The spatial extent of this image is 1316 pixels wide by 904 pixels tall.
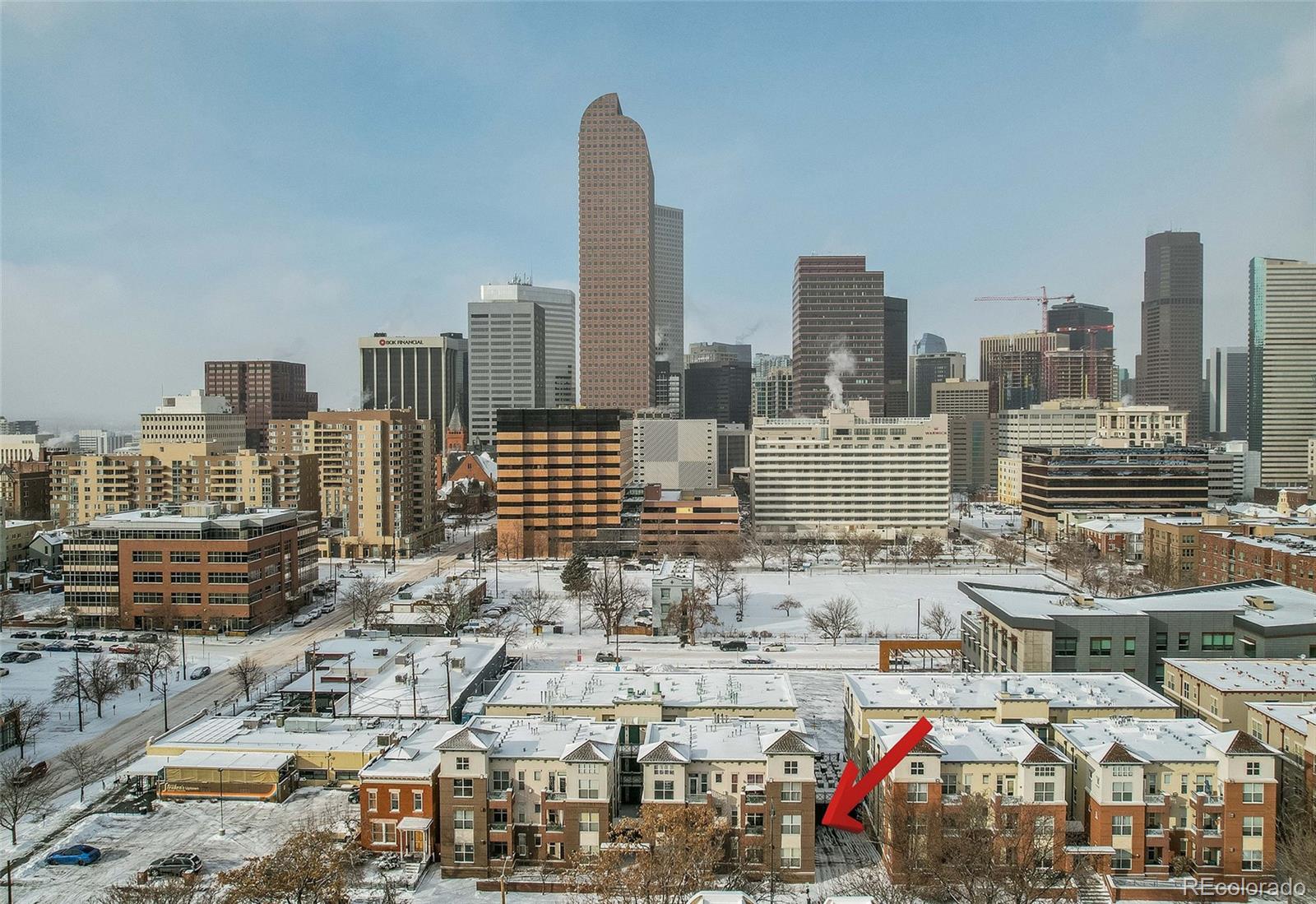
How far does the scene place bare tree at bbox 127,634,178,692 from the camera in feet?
143

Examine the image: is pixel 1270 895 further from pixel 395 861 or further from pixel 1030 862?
pixel 395 861

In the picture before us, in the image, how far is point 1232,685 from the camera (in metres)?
31.5

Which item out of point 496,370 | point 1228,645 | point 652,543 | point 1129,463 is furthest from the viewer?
point 496,370

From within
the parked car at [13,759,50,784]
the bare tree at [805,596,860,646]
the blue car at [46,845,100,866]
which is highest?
the bare tree at [805,596,860,646]

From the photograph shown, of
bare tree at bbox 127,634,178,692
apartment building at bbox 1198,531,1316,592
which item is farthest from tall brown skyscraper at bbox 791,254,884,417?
bare tree at bbox 127,634,178,692

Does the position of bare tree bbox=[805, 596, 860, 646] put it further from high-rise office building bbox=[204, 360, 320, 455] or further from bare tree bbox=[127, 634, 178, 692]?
high-rise office building bbox=[204, 360, 320, 455]

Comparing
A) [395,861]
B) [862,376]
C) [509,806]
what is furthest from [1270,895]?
[862,376]

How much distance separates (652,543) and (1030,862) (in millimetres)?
62595

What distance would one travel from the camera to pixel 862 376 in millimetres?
166750

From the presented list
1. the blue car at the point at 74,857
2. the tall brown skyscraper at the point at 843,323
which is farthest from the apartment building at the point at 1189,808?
the tall brown skyscraper at the point at 843,323

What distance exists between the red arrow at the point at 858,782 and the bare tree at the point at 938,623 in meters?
24.2

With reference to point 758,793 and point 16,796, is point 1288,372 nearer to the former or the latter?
point 758,793

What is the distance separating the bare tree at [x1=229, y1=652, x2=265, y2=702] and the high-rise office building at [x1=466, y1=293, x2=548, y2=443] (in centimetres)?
14954

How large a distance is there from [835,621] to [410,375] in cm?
16127
